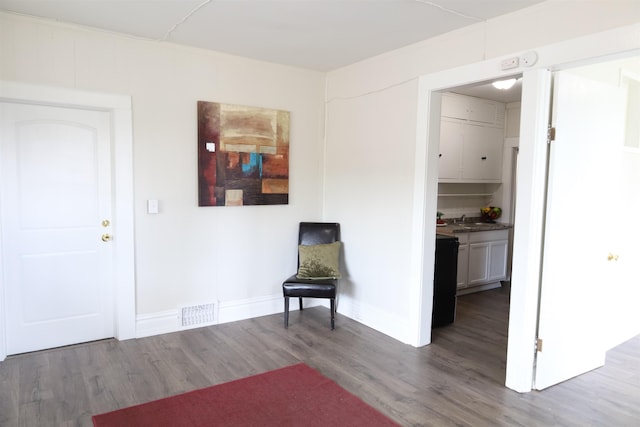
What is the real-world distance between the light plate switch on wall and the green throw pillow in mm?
1418

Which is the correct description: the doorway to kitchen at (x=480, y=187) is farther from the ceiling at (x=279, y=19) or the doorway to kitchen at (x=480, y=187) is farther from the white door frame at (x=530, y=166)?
the ceiling at (x=279, y=19)

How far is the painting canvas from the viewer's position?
3.96 metres

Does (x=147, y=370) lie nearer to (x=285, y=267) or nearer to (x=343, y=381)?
(x=343, y=381)

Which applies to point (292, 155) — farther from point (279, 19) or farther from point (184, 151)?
point (279, 19)

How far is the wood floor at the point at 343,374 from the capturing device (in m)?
2.62

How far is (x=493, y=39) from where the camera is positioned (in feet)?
9.84

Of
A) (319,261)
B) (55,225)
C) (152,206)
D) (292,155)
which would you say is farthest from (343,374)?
(55,225)

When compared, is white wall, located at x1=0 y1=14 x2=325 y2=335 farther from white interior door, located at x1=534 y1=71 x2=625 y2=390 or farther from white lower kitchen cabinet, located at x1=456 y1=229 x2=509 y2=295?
white interior door, located at x1=534 y1=71 x2=625 y2=390

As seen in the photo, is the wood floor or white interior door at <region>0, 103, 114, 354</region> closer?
the wood floor

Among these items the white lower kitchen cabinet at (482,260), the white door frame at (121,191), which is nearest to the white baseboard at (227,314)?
the white door frame at (121,191)

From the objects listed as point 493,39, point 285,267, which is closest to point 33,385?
point 285,267

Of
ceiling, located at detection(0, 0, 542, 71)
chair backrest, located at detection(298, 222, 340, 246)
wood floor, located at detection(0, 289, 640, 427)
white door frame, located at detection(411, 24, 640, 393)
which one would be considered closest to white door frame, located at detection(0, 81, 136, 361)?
wood floor, located at detection(0, 289, 640, 427)

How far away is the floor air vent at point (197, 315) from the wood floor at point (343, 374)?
0.12 metres

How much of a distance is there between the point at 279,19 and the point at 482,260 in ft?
12.9
